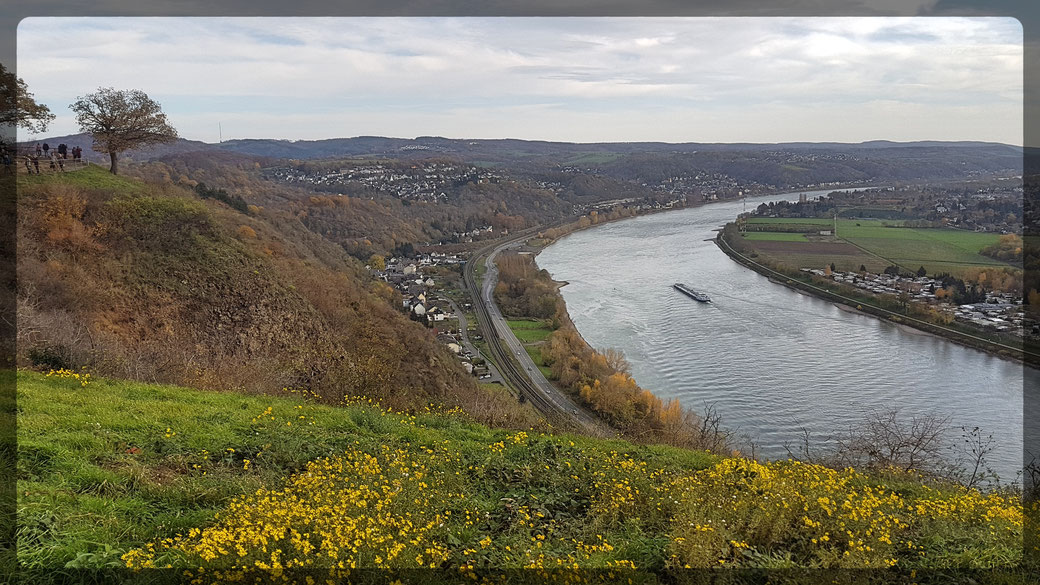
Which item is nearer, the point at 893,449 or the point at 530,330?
the point at 893,449

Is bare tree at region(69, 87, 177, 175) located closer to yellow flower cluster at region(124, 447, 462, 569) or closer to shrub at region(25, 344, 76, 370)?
shrub at region(25, 344, 76, 370)

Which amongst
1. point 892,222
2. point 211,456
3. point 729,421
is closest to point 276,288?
point 211,456

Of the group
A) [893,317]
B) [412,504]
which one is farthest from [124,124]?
[893,317]

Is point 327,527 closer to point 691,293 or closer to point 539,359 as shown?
point 539,359

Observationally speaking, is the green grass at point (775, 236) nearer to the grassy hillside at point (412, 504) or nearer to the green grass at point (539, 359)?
the green grass at point (539, 359)

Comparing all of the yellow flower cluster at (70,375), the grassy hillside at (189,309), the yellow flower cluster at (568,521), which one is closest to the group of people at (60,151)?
the grassy hillside at (189,309)
